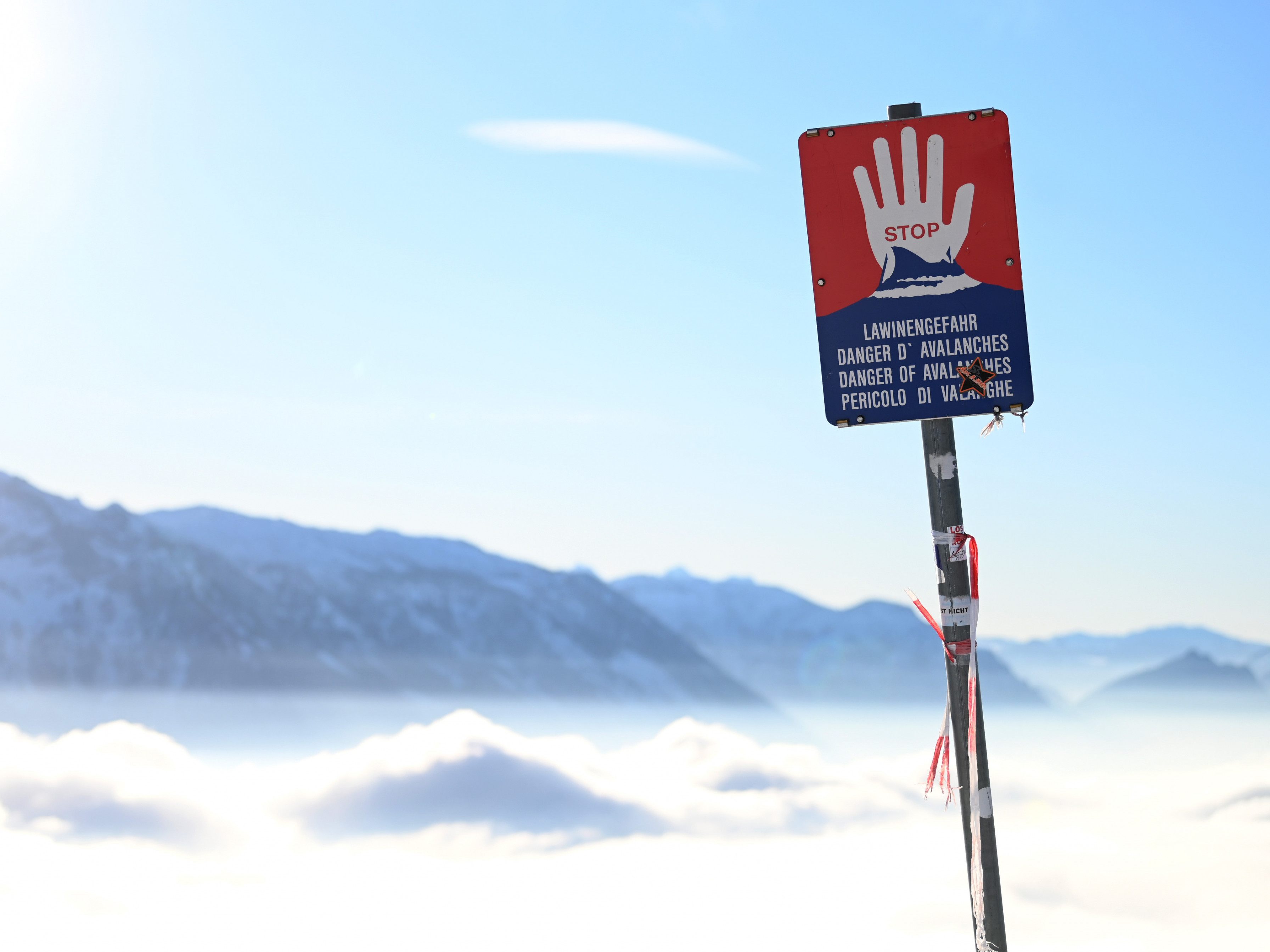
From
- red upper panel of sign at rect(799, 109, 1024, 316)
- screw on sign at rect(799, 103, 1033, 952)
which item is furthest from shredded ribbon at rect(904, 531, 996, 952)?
red upper panel of sign at rect(799, 109, 1024, 316)

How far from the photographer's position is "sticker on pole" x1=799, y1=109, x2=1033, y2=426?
5.41 m

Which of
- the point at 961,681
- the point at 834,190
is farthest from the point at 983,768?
the point at 834,190

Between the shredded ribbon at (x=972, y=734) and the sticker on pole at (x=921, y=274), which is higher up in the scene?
the sticker on pole at (x=921, y=274)

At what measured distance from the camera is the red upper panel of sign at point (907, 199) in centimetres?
547

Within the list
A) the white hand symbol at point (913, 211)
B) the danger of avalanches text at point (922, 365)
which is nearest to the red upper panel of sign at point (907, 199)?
the white hand symbol at point (913, 211)

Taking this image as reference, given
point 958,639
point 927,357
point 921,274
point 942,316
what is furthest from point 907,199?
point 958,639

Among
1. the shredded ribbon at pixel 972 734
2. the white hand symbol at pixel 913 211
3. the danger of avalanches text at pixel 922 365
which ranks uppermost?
the white hand symbol at pixel 913 211

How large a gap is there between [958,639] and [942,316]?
1699 mm

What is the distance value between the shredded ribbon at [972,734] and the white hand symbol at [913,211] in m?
1.50

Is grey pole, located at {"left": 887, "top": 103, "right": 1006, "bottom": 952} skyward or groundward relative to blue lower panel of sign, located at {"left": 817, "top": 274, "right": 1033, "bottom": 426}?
groundward

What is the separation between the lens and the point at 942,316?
5457 millimetres

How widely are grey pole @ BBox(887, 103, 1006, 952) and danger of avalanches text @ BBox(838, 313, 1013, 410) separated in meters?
0.20

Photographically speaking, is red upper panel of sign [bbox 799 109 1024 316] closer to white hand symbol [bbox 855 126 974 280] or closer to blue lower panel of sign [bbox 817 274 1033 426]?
white hand symbol [bbox 855 126 974 280]

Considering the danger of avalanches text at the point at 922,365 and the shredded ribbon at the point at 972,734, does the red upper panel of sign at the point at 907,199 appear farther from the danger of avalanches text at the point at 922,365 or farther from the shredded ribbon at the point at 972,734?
the shredded ribbon at the point at 972,734
